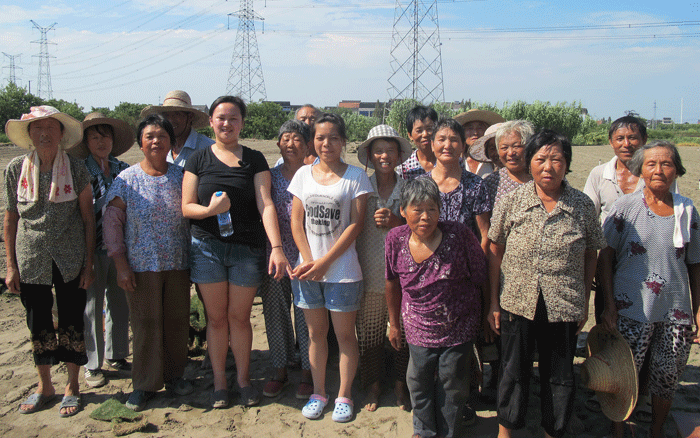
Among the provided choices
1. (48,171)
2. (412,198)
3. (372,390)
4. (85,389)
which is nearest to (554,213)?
(412,198)

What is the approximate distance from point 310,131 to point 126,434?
8.33 feet

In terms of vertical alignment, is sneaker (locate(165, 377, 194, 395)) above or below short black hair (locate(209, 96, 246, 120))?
below

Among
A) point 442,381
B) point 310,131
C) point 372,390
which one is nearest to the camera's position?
point 442,381

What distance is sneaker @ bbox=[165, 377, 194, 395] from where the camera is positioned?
146 inches

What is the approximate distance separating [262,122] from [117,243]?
96.9 ft

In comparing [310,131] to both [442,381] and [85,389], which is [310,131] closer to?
[442,381]

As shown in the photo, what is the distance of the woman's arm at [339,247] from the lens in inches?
125

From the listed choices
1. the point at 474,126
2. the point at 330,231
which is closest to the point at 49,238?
the point at 330,231

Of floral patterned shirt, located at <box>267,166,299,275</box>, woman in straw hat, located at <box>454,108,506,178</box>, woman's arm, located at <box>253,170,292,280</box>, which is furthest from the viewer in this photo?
woman in straw hat, located at <box>454,108,506,178</box>

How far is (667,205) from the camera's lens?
2957mm

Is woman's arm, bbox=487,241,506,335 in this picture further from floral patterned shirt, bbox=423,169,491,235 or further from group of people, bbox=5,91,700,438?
floral patterned shirt, bbox=423,169,491,235

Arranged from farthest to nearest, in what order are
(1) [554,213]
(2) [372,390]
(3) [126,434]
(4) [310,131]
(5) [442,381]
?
(4) [310,131], (2) [372,390], (3) [126,434], (5) [442,381], (1) [554,213]

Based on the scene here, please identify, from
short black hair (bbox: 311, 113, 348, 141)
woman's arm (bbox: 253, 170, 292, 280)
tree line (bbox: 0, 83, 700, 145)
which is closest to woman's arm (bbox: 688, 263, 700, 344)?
short black hair (bbox: 311, 113, 348, 141)

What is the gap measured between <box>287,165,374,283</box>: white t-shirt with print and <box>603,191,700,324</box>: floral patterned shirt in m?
1.67
